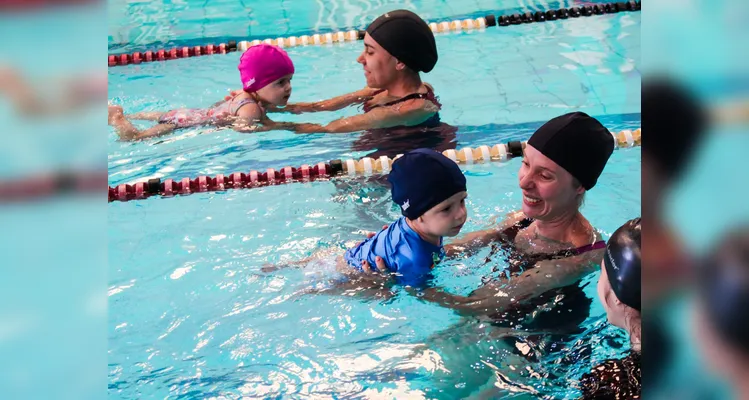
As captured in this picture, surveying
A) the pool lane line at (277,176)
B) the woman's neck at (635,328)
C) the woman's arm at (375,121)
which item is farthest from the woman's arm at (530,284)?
the woman's arm at (375,121)

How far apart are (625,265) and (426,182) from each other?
1106 millimetres

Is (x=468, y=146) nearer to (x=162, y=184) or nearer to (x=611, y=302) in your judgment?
(x=162, y=184)

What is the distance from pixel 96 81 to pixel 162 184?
4.08 m

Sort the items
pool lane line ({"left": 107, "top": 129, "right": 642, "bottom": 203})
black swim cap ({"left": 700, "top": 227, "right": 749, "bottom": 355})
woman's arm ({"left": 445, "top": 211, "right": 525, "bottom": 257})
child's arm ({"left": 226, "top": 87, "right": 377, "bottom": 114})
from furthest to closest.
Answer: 1. child's arm ({"left": 226, "top": 87, "right": 377, "bottom": 114})
2. pool lane line ({"left": 107, "top": 129, "right": 642, "bottom": 203})
3. woman's arm ({"left": 445, "top": 211, "right": 525, "bottom": 257})
4. black swim cap ({"left": 700, "top": 227, "right": 749, "bottom": 355})

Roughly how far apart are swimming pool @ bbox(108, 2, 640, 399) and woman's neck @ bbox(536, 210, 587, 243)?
32 centimetres

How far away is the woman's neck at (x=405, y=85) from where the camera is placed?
4.65m

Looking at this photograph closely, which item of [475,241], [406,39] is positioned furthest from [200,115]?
[475,241]

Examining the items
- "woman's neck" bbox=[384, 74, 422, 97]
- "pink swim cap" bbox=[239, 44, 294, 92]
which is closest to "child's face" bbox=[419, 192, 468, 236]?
"woman's neck" bbox=[384, 74, 422, 97]

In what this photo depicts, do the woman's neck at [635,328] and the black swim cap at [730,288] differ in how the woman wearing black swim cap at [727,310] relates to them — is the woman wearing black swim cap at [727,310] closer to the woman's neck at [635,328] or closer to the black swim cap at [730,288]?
the black swim cap at [730,288]

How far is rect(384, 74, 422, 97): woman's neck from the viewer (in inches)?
183

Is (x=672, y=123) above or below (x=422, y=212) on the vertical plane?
above

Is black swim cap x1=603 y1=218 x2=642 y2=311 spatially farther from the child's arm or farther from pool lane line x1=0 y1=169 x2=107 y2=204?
the child's arm

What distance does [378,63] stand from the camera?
456 centimetres

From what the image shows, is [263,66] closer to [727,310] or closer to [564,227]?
[564,227]
